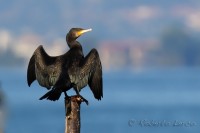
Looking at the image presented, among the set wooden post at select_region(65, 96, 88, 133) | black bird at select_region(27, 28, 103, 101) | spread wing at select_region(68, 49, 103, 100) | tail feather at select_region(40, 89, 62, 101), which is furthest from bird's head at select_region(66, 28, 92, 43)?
wooden post at select_region(65, 96, 88, 133)

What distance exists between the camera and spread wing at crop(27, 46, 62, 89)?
12281mm

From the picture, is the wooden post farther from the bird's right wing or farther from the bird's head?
the bird's head

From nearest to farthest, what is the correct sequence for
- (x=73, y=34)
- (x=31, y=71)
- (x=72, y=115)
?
(x=72, y=115)
(x=31, y=71)
(x=73, y=34)

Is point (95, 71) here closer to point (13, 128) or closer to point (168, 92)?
point (13, 128)

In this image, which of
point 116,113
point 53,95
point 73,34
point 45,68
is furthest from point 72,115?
point 116,113

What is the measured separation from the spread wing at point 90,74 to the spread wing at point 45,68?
0.79 feet

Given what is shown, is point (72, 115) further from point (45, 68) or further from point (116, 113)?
point (116, 113)

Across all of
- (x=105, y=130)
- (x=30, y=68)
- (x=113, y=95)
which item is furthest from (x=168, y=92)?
(x=30, y=68)

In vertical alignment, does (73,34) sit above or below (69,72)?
above

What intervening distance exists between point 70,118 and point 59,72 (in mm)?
1522

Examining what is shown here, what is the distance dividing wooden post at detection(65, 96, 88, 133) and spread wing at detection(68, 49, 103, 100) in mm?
806

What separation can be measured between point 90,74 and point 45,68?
68 cm

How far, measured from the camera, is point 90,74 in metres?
12.3

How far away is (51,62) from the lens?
12.4 meters
